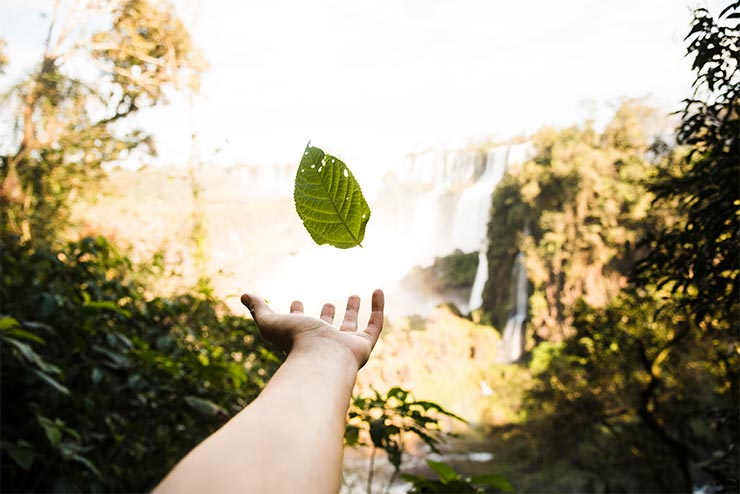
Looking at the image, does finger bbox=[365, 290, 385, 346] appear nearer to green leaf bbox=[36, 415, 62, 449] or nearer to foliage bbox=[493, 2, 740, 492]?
foliage bbox=[493, 2, 740, 492]

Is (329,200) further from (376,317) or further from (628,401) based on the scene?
(628,401)

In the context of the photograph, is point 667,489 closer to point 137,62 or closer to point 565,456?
point 565,456

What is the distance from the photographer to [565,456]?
413 centimetres

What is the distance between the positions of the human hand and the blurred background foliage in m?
0.33

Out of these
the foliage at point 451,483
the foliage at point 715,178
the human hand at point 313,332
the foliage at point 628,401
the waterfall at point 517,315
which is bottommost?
the foliage at point 451,483

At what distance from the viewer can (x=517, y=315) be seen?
17.9 feet

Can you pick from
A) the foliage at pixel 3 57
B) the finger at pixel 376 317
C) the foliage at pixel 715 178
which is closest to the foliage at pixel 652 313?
the foliage at pixel 715 178

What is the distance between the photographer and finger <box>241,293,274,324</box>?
35 centimetres

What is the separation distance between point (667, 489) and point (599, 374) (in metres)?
0.80

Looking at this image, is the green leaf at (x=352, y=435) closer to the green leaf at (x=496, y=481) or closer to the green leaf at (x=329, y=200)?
the green leaf at (x=496, y=481)

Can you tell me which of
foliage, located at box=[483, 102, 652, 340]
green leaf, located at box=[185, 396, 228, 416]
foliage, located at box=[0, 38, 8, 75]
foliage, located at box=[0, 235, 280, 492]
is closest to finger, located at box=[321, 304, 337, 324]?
foliage, located at box=[0, 235, 280, 492]

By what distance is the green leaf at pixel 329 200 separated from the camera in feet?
0.95

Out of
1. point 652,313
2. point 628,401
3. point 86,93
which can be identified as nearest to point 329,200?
point 652,313

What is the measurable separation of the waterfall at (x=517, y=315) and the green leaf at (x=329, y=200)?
5325 millimetres
